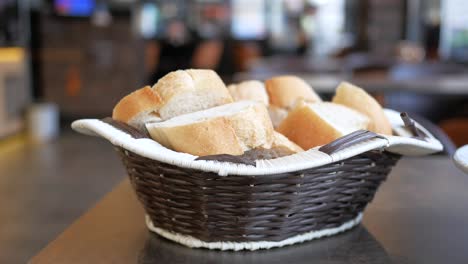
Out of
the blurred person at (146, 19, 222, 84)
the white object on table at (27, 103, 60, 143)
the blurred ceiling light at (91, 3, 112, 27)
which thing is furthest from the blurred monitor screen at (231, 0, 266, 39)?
the white object on table at (27, 103, 60, 143)

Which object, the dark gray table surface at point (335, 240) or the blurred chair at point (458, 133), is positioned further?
the blurred chair at point (458, 133)

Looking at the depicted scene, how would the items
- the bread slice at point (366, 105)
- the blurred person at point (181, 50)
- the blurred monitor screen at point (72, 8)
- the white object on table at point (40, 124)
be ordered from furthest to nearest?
the blurred person at point (181, 50)
the blurred monitor screen at point (72, 8)
the white object on table at point (40, 124)
the bread slice at point (366, 105)

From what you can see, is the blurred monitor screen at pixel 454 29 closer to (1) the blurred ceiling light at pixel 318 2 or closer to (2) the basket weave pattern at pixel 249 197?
(1) the blurred ceiling light at pixel 318 2

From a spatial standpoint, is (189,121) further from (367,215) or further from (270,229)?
(367,215)

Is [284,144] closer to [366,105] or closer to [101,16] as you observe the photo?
[366,105]

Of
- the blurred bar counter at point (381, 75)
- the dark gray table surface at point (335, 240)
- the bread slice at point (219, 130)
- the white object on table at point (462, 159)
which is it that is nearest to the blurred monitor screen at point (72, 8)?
the blurred bar counter at point (381, 75)

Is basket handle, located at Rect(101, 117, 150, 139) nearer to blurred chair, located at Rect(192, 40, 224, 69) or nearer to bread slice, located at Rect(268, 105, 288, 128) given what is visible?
bread slice, located at Rect(268, 105, 288, 128)

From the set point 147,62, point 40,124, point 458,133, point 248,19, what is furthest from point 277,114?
point 248,19
